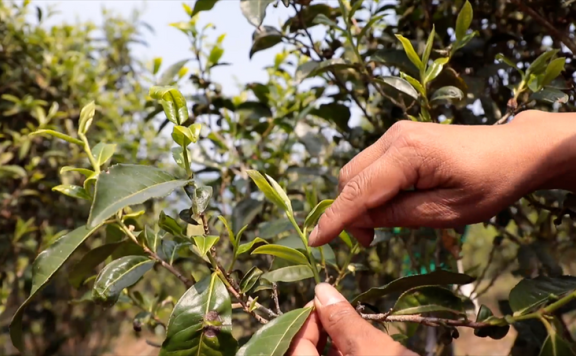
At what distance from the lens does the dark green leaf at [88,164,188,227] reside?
2.76 ft

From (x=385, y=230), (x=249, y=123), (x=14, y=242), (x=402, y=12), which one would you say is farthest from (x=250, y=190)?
(x=14, y=242)

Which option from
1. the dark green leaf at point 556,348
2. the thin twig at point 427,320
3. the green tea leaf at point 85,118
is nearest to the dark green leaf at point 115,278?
the green tea leaf at point 85,118

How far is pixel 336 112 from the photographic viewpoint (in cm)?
198

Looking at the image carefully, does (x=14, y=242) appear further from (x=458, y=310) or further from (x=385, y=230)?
(x=458, y=310)

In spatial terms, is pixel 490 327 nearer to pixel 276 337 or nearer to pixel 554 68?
pixel 276 337

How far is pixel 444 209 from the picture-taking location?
1.14 m

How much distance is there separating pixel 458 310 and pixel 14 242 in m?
2.55

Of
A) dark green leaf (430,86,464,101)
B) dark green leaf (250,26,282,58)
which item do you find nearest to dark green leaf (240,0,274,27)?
dark green leaf (250,26,282,58)

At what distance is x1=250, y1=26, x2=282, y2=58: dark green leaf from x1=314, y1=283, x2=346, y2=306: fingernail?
3.53 feet

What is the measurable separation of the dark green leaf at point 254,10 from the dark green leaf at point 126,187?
67 cm

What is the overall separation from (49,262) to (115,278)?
0.15m

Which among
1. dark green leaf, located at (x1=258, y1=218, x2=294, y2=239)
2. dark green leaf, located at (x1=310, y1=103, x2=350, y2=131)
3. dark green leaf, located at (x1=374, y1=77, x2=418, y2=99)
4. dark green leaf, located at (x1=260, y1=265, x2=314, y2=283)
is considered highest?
dark green leaf, located at (x1=374, y1=77, x2=418, y2=99)

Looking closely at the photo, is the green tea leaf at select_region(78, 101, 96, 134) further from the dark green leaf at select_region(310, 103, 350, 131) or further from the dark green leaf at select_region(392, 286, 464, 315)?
the dark green leaf at select_region(310, 103, 350, 131)

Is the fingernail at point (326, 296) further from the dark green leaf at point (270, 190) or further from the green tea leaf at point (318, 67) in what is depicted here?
the green tea leaf at point (318, 67)
